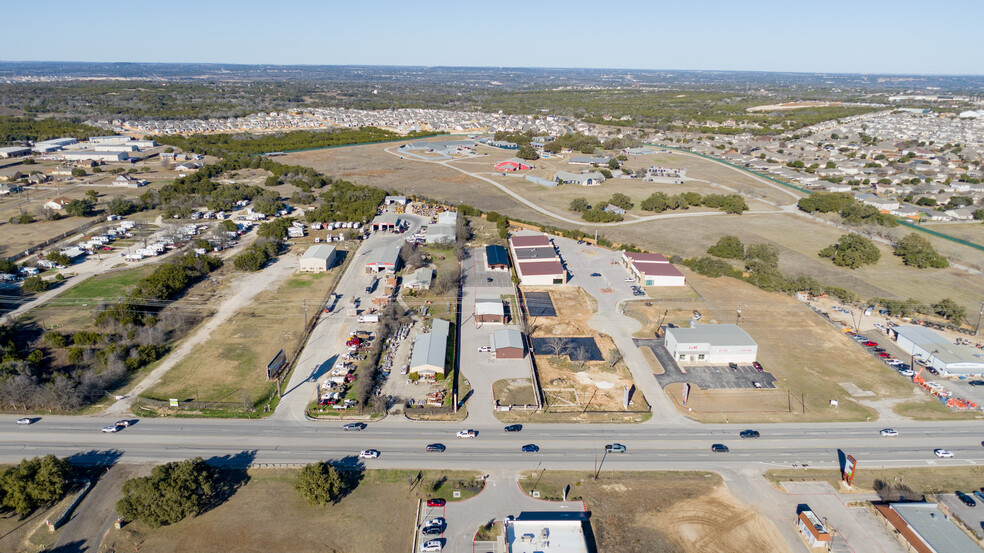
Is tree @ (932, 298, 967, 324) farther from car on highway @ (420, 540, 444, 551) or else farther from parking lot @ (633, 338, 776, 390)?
car on highway @ (420, 540, 444, 551)

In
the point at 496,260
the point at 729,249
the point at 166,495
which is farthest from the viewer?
the point at 729,249

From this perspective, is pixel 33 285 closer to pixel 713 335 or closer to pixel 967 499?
pixel 713 335

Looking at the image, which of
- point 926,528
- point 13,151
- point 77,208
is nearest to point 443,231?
point 77,208

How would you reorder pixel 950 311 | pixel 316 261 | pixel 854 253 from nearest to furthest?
pixel 950 311 → pixel 316 261 → pixel 854 253

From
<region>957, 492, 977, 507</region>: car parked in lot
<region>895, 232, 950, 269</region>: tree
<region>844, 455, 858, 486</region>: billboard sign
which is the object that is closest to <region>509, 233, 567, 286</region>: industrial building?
<region>844, 455, 858, 486</region>: billboard sign

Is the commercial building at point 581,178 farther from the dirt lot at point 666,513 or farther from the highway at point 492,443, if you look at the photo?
the dirt lot at point 666,513

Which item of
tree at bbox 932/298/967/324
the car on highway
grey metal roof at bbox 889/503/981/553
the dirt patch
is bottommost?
the dirt patch
